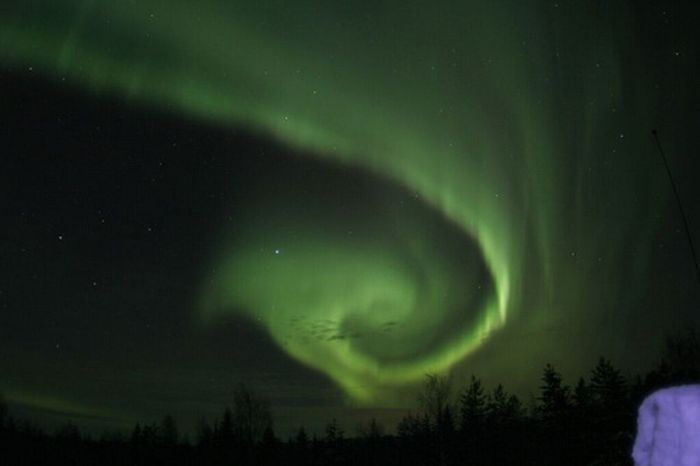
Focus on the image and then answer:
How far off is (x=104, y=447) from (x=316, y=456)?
2818cm

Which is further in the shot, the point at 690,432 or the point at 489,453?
the point at 489,453

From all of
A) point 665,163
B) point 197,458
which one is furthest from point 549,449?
point 665,163

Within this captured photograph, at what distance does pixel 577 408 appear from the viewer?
43.1 metres

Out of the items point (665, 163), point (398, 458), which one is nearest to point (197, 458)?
point (398, 458)

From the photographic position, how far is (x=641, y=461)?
8.66ft

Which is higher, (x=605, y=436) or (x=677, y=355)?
(x=677, y=355)

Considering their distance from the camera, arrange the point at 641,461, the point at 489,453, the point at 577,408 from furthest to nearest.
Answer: the point at 489,453, the point at 577,408, the point at 641,461

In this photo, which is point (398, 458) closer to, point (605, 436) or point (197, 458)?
point (197, 458)

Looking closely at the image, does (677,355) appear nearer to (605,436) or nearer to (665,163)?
(605,436)

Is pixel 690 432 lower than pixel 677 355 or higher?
lower

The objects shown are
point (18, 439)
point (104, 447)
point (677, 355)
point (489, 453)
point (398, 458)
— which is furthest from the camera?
point (18, 439)

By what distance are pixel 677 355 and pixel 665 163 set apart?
198 feet

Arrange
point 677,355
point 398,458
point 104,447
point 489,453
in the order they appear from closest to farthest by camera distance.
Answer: point 489,453 → point 677,355 → point 398,458 → point 104,447

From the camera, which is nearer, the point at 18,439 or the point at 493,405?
the point at 493,405
